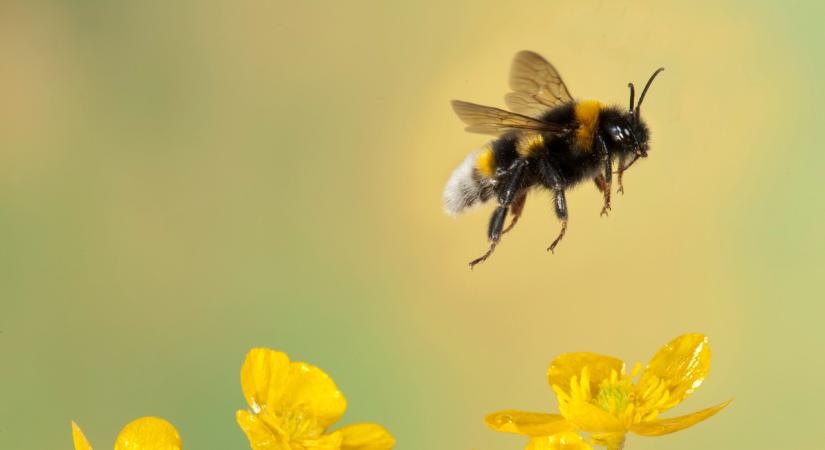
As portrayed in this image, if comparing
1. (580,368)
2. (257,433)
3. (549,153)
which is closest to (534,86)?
(549,153)

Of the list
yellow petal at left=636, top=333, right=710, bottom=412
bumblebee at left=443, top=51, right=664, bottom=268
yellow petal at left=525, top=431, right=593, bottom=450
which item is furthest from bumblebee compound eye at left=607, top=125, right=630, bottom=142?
yellow petal at left=525, top=431, right=593, bottom=450

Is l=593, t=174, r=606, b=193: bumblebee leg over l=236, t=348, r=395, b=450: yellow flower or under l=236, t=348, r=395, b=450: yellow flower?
over

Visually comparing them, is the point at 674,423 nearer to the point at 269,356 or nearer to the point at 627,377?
the point at 627,377

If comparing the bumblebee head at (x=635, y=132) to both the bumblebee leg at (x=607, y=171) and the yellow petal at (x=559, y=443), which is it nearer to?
the bumblebee leg at (x=607, y=171)

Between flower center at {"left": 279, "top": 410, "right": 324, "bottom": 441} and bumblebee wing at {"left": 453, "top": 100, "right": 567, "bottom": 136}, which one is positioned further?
bumblebee wing at {"left": 453, "top": 100, "right": 567, "bottom": 136}

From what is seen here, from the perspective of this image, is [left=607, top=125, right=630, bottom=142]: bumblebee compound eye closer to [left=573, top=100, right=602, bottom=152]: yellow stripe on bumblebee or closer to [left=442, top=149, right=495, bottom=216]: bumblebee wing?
[left=573, top=100, right=602, bottom=152]: yellow stripe on bumblebee

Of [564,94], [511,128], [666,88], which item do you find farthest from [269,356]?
[666,88]

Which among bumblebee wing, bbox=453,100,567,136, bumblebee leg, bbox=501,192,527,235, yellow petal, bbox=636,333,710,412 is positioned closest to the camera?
yellow petal, bbox=636,333,710,412
